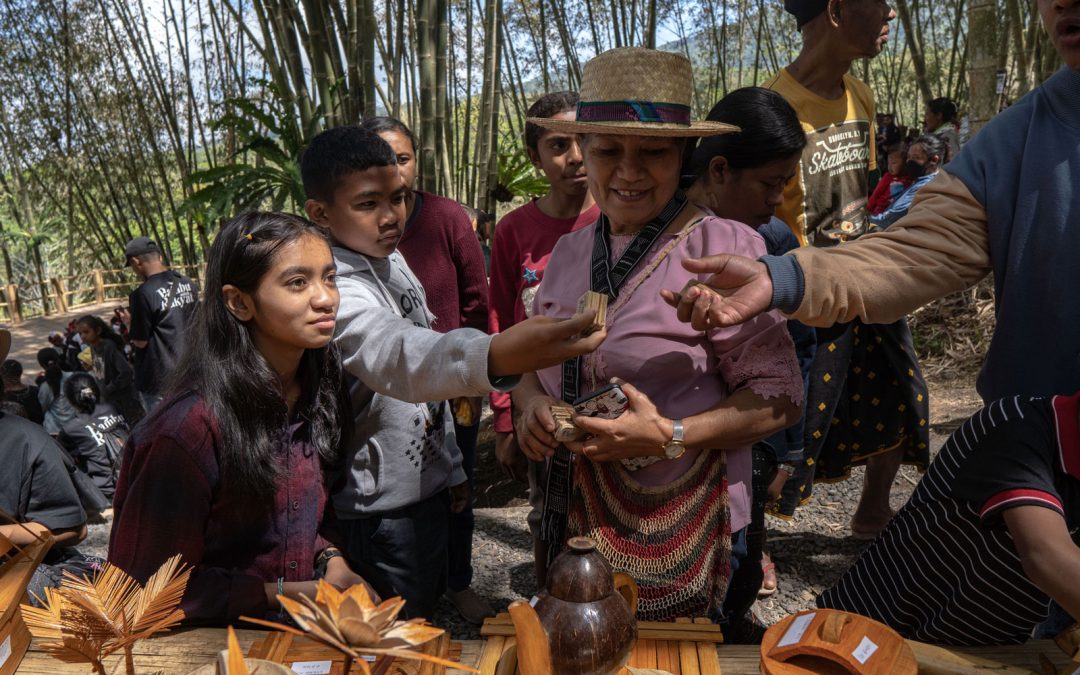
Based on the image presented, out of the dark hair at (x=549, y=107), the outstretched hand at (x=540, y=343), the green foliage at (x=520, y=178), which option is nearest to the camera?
the outstretched hand at (x=540, y=343)

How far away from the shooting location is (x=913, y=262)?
145cm

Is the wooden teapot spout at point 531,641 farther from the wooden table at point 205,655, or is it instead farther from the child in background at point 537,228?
the child in background at point 537,228

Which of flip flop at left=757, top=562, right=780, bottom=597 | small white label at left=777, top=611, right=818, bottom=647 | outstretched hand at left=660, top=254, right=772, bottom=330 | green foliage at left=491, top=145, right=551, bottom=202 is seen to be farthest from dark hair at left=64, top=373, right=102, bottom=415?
green foliage at left=491, top=145, right=551, bottom=202

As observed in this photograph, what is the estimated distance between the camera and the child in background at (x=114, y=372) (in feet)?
20.1

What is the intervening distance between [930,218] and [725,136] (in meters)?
0.63

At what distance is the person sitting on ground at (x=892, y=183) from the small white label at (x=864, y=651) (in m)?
5.73

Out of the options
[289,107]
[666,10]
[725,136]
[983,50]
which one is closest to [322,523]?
[725,136]

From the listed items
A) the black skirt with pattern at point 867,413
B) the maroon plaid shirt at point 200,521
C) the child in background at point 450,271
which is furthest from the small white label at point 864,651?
the child in background at point 450,271

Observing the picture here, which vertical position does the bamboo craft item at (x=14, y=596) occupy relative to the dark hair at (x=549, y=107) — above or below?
below

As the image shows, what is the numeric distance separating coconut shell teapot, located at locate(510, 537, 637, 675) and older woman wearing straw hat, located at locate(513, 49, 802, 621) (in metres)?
0.40

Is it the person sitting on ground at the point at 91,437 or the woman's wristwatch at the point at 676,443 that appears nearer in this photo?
the woman's wristwatch at the point at 676,443

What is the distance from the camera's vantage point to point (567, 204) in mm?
2723

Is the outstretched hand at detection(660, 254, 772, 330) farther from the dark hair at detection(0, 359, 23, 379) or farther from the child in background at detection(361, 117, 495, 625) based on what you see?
the dark hair at detection(0, 359, 23, 379)

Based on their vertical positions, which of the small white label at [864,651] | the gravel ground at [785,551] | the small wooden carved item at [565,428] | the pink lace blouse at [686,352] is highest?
the pink lace blouse at [686,352]
